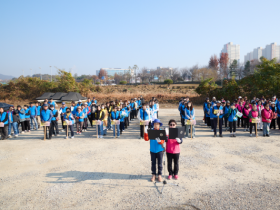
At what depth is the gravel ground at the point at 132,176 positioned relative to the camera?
4.76 meters

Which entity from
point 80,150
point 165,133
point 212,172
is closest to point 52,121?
point 80,150

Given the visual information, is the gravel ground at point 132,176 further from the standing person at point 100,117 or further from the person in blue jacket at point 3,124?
the person in blue jacket at point 3,124

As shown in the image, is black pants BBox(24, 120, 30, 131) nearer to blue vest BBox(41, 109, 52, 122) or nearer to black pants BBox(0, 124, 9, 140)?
black pants BBox(0, 124, 9, 140)

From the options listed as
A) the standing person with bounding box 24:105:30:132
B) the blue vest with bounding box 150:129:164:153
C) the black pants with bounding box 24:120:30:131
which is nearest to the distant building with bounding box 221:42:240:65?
the standing person with bounding box 24:105:30:132

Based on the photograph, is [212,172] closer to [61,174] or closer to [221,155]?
[221,155]

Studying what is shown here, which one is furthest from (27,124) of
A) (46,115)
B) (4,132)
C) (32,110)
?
(46,115)

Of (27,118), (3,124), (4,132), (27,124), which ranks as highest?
(27,118)

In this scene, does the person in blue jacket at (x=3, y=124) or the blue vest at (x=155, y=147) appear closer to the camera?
the blue vest at (x=155, y=147)

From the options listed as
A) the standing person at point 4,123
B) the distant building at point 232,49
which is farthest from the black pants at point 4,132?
the distant building at point 232,49

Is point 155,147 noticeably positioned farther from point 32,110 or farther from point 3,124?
point 32,110

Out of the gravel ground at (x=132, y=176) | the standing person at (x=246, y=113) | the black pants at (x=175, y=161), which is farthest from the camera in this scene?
the standing person at (x=246, y=113)

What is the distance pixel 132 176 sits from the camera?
6082 millimetres

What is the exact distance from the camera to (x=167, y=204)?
15.2ft

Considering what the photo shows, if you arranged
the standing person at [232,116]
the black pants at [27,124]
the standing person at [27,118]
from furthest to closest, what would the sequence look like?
the black pants at [27,124] → the standing person at [27,118] → the standing person at [232,116]
